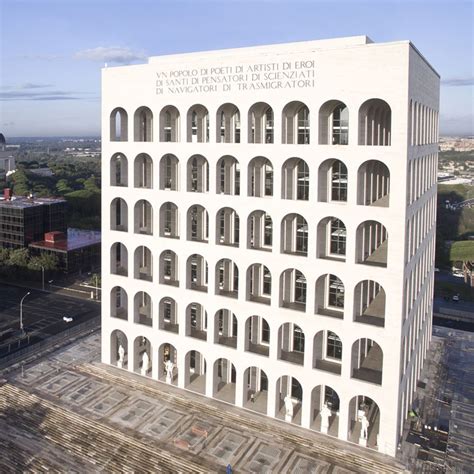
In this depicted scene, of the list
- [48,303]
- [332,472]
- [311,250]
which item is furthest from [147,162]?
[48,303]

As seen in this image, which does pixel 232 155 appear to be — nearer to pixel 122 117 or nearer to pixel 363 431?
Result: pixel 122 117

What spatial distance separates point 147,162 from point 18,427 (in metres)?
29.7

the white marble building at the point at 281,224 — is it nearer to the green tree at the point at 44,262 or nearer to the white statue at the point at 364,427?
the white statue at the point at 364,427

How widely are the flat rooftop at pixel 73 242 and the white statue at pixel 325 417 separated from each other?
72793mm

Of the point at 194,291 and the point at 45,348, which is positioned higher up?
the point at 194,291

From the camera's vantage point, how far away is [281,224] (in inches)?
1877

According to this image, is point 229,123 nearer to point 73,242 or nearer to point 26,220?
point 26,220

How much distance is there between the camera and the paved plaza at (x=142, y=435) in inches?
1699

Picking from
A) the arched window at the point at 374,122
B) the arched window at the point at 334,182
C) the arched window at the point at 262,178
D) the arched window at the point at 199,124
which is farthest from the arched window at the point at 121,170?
the arched window at the point at 374,122

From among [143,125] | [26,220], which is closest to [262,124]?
[143,125]

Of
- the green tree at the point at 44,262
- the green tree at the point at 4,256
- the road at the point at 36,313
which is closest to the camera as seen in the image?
the road at the point at 36,313

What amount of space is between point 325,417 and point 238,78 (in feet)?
104

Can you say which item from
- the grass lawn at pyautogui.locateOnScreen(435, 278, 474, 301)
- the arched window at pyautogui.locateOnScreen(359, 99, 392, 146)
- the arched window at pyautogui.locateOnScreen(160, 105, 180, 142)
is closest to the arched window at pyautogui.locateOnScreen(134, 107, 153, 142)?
the arched window at pyautogui.locateOnScreen(160, 105, 180, 142)

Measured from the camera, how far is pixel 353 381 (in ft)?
149
